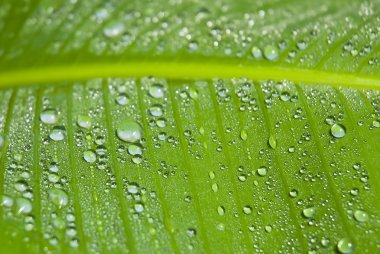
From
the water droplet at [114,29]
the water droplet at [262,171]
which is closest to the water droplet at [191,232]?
the water droplet at [262,171]

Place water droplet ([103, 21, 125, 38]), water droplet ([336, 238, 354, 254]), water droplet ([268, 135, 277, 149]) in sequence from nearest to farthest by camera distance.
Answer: water droplet ([336, 238, 354, 254]) → water droplet ([268, 135, 277, 149]) → water droplet ([103, 21, 125, 38])

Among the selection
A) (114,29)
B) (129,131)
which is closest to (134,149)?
(129,131)

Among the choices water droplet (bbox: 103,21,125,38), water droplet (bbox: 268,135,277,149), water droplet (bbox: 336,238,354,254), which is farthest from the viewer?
water droplet (bbox: 103,21,125,38)

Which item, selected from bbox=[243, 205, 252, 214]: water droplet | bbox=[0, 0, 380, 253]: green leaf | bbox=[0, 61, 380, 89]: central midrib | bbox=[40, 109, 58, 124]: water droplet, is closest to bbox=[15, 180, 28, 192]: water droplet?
bbox=[0, 0, 380, 253]: green leaf

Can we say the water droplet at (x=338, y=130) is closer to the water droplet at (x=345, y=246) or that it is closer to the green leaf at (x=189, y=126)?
the green leaf at (x=189, y=126)

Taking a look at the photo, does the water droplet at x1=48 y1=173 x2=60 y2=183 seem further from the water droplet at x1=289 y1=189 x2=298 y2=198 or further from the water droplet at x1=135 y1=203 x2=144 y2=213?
the water droplet at x1=289 y1=189 x2=298 y2=198

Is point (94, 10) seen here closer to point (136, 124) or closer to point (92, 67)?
point (92, 67)

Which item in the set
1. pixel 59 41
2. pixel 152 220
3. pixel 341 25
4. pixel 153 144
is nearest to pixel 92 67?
pixel 59 41

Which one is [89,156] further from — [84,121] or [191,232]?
[191,232]

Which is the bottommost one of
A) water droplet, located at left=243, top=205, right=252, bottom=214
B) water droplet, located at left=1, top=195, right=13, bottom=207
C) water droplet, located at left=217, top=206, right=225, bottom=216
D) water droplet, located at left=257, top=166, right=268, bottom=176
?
water droplet, located at left=243, top=205, right=252, bottom=214

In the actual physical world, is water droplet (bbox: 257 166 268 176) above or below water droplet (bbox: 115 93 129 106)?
below
